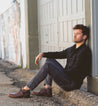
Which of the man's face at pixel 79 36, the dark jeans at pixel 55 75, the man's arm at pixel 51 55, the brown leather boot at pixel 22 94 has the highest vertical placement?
the man's face at pixel 79 36

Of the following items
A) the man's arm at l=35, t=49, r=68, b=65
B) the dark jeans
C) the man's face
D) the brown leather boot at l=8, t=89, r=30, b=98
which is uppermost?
the man's face

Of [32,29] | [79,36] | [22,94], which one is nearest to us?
[79,36]

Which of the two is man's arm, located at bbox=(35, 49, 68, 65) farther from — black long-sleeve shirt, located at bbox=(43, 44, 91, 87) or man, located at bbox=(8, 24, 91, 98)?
black long-sleeve shirt, located at bbox=(43, 44, 91, 87)

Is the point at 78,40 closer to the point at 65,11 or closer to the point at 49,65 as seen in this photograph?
the point at 49,65

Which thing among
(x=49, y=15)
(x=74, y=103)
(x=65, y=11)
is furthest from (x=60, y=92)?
(x=49, y=15)

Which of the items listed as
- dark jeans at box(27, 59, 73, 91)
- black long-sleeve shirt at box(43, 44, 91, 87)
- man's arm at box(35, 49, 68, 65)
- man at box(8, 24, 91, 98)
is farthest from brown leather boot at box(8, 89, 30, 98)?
black long-sleeve shirt at box(43, 44, 91, 87)

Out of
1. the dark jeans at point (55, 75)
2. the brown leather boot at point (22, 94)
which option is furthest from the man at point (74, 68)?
the brown leather boot at point (22, 94)

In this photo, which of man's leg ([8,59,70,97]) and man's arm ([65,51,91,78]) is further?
man's leg ([8,59,70,97])

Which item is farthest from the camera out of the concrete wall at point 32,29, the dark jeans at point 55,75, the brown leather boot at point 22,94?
the concrete wall at point 32,29

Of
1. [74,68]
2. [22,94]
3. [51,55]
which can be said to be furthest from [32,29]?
[74,68]

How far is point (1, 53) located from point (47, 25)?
8098 millimetres

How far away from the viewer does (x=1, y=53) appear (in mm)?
15562

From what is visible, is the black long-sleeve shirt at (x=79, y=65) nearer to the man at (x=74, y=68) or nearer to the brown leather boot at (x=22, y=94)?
the man at (x=74, y=68)

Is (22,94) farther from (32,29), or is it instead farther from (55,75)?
(32,29)
